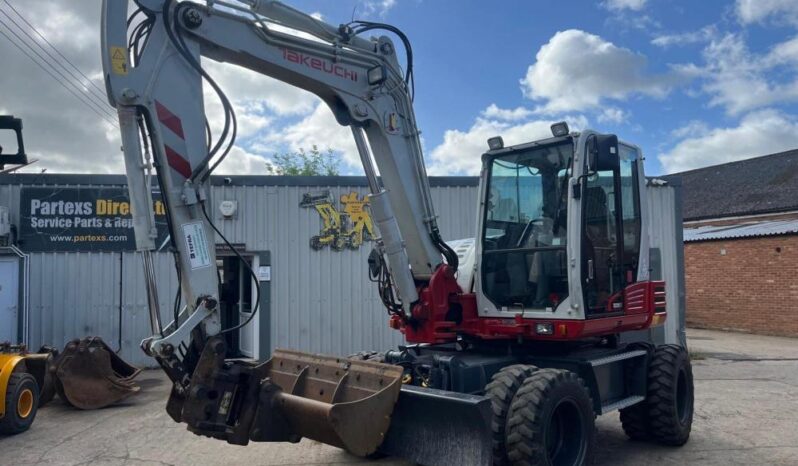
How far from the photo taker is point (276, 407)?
4.76m

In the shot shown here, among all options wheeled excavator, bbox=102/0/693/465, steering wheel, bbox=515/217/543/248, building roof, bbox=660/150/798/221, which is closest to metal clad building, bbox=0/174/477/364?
wheeled excavator, bbox=102/0/693/465

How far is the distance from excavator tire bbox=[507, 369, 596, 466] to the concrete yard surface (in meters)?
0.99

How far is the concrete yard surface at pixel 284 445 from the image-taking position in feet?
22.0

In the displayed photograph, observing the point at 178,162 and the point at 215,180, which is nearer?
the point at 178,162

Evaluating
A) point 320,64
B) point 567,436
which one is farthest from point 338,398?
point 320,64

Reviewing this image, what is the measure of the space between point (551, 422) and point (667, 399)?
1.97 metres

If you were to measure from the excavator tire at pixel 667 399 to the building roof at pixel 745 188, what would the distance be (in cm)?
2344

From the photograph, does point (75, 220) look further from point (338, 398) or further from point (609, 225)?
point (609, 225)

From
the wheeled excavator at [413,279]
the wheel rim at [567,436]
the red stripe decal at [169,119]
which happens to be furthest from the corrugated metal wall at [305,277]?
the red stripe decal at [169,119]

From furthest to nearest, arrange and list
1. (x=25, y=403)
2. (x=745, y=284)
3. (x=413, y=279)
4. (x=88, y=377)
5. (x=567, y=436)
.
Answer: (x=745, y=284)
(x=88, y=377)
(x=25, y=403)
(x=413, y=279)
(x=567, y=436)

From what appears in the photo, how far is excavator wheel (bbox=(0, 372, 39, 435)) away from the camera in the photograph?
7789mm

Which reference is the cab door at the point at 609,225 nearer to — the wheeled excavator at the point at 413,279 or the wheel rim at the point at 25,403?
the wheeled excavator at the point at 413,279

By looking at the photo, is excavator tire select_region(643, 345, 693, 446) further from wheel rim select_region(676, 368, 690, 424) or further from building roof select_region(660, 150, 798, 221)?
building roof select_region(660, 150, 798, 221)

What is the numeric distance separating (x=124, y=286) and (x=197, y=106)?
28.1 ft
